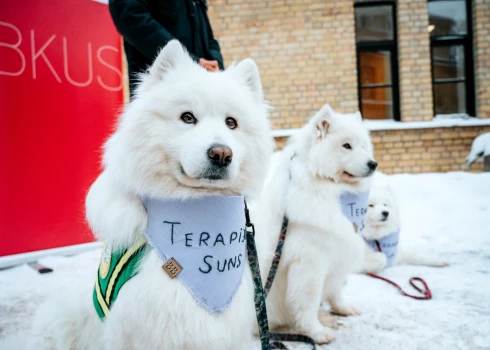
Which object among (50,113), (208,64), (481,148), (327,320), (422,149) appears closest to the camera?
(208,64)

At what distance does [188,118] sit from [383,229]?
2762mm

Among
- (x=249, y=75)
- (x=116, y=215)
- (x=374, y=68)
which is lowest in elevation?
(x=116, y=215)

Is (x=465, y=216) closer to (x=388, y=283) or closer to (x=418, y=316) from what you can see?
(x=388, y=283)

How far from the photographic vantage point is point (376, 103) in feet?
22.1

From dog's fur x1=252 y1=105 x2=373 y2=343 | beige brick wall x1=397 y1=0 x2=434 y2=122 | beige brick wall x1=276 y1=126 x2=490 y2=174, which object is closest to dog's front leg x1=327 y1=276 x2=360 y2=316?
dog's fur x1=252 y1=105 x2=373 y2=343

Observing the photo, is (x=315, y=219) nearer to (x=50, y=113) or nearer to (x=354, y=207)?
(x=354, y=207)

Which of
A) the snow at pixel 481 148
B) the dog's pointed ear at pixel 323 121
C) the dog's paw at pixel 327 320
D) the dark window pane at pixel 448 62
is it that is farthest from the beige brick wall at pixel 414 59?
the dog's paw at pixel 327 320

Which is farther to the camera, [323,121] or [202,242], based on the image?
[323,121]

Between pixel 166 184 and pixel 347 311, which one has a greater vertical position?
pixel 166 184

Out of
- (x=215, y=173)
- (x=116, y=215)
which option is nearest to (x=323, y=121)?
(x=215, y=173)

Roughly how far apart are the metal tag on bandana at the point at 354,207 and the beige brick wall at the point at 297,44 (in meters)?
4.25

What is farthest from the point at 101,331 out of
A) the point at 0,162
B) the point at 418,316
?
the point at 0,162

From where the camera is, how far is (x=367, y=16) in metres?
6.67

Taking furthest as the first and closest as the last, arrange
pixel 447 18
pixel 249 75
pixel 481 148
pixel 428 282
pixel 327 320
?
pixel 447 18 → pixel 481 148 → pixel 428 282 → pixel 327 320 → pixel 249 75
